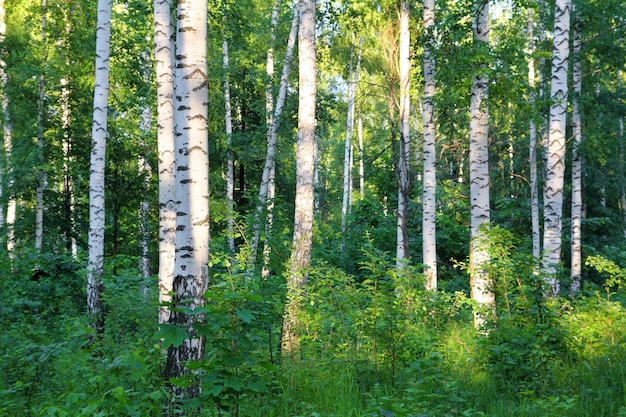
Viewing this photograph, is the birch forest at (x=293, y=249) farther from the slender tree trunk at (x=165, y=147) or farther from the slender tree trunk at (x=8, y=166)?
the slender tree trunk at (x=8, y=166)

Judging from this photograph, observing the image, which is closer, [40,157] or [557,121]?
[557,121]

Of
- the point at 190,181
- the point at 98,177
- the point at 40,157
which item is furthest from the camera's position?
the point at 40,157

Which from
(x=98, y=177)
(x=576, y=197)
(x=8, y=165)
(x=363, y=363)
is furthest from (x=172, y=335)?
(x=576, y=197)

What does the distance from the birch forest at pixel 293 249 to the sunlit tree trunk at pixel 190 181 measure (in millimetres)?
21

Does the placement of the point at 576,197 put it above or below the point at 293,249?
above

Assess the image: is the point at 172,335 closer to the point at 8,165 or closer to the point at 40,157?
the point at 40,157

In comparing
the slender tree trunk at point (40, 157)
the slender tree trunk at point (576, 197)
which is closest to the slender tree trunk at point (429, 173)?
the slender tree trunk at point (576, 197)

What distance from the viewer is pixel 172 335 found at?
349cm

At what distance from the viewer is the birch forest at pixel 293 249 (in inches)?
193

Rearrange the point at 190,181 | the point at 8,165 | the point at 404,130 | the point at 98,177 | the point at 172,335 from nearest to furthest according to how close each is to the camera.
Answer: the point at 172,335
the point at 190,181
the point at 98,177
the point at 404,130
the point at 8,165

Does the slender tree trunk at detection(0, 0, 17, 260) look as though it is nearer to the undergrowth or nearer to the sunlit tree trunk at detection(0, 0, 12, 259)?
the sunlit tree trunk at detection(0, 0, 12, 259)

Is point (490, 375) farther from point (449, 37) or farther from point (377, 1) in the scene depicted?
point (377, 1)

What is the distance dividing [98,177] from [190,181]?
17.9 ft

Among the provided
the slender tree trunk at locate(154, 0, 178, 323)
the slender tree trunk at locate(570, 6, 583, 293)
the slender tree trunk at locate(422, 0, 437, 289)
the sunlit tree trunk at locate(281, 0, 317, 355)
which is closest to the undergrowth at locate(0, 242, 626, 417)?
the slender tree trunk at locate(154, 0, 178, 323)
